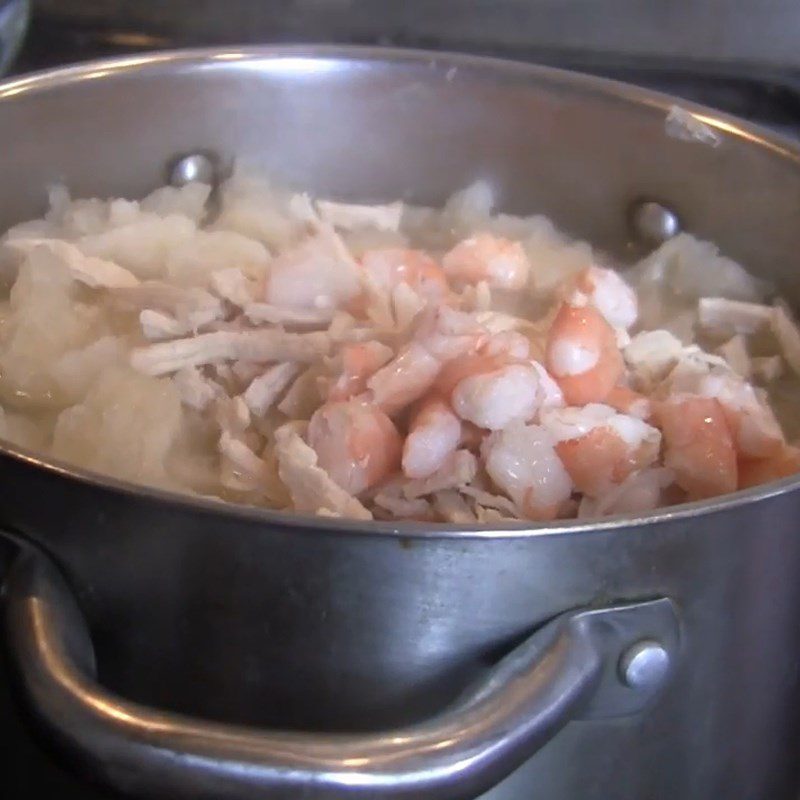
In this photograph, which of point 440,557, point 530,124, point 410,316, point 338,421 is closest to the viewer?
point 440,557

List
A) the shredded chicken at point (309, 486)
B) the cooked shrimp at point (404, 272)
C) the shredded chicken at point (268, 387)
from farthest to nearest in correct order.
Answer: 1. the cooked shrimp at point (404, 272)
2. the shredded chicken at point (268, 387)
3. the shredded chicken at point (309, 486)

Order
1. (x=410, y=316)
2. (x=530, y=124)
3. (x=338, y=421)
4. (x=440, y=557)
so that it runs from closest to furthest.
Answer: (x=440, y=557)
(x=338, y=421)
(x=410, y=316)
(x=530, y=124)

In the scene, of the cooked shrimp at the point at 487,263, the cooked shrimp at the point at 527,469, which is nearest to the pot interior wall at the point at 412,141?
the cooked shrimp at the point at 487,263

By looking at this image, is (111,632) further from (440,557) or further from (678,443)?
(678,443)

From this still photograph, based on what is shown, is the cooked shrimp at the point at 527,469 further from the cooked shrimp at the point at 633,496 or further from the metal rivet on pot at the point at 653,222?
the metal rivet on pot at the point at 653,222

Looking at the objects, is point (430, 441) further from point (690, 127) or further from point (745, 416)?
point (690, 127)

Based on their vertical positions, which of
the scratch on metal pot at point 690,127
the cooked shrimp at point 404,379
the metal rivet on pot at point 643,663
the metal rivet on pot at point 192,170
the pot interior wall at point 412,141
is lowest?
the metal rivet on pot at point 643,663

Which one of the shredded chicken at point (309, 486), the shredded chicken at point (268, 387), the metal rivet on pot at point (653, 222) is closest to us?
the shredded chicken at point (309, 486)

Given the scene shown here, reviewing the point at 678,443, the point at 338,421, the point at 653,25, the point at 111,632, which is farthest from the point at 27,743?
the point at 653,25
